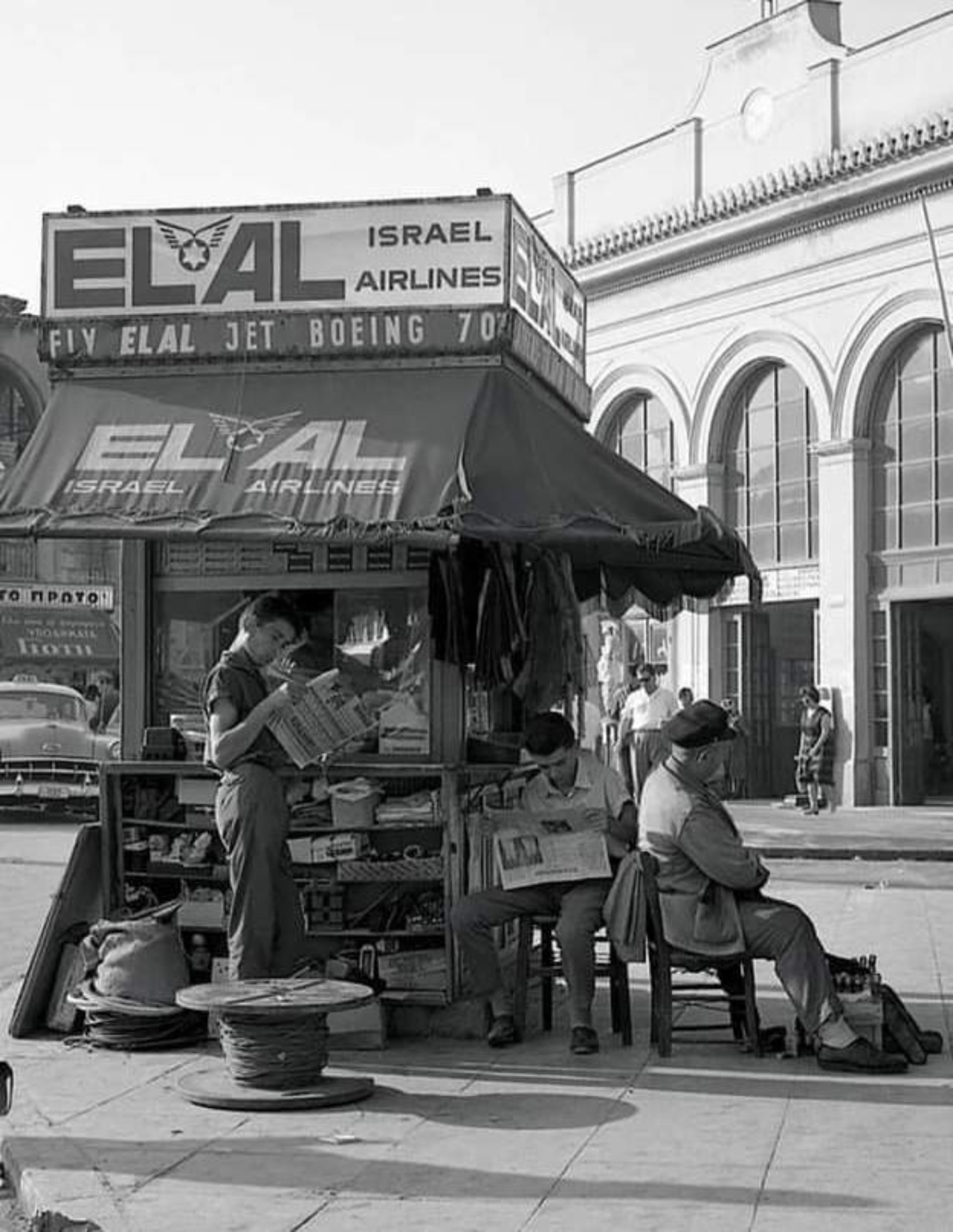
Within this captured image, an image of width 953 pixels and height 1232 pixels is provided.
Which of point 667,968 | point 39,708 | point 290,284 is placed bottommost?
point 667,968

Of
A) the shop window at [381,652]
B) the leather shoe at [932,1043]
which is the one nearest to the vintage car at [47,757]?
the shop window at [381,652]

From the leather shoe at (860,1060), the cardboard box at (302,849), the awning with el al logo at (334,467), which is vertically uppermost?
the awning with el al logo at (334,467)

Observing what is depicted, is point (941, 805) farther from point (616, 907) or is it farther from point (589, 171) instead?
point (616, 907)

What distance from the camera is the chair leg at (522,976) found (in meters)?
9.05

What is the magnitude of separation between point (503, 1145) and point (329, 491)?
3.42 meters

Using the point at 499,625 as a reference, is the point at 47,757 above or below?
below

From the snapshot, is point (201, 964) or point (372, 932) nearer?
point (372, 932)

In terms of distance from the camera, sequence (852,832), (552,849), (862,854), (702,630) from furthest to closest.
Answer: (702,630), (852,832), (862,854), (552,849)

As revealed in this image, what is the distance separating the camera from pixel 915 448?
27312mm

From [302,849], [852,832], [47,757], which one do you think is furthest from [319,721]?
[47,757]

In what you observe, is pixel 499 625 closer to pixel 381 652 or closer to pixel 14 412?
pixel 381 652

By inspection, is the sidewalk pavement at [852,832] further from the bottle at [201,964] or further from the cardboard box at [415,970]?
the bottle at [201,964]

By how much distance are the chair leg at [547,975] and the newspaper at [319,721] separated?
4.82ft

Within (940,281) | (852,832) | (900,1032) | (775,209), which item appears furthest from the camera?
(775,209)
